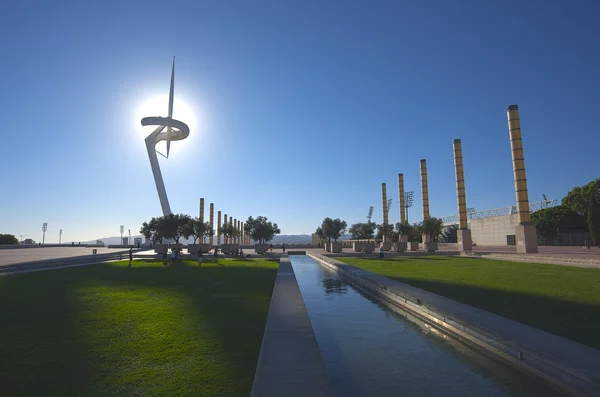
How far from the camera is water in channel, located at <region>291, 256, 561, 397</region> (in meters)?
5.15

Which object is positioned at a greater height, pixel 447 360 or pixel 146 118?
pixel 146 118

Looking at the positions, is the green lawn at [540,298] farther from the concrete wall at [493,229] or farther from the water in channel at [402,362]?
the concrete wall at [493,229]

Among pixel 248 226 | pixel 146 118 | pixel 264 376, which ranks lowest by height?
pixel 264 376

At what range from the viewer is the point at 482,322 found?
7.75 m

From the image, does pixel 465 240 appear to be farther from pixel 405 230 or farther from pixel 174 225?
pixel 174 225

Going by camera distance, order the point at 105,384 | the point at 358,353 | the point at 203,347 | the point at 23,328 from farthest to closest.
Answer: the point at 23,328 < the point at 358,353 < the point at 203,347 < the point at 105,384

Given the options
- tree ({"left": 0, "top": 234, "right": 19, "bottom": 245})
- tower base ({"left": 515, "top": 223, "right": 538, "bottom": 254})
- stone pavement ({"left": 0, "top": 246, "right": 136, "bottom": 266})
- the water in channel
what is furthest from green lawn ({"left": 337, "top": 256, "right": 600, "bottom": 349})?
tree ({"left": 0, "top": 234, "right": 19, "bottom": 245})

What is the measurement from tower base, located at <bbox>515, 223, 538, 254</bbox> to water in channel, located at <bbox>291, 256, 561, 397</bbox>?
30.9 meters

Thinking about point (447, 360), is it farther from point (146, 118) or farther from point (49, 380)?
point (146, 118)

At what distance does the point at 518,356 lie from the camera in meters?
5.86

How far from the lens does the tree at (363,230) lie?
238ft

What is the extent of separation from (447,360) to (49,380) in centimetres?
620

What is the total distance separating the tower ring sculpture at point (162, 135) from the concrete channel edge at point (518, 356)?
54.5m

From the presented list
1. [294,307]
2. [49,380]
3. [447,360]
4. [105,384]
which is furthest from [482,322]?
[49,380]
